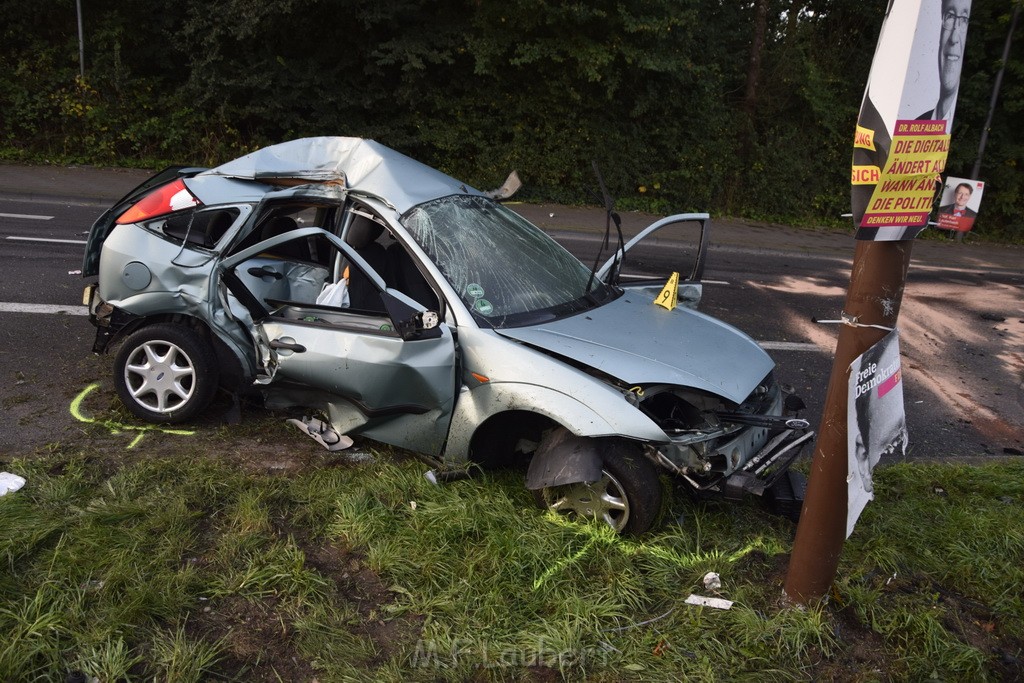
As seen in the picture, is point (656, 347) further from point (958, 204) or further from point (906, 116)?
point (906, 116)

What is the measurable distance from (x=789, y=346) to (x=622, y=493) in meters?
4.35

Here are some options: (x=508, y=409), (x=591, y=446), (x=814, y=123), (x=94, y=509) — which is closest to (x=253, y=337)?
(x=94, y=509)

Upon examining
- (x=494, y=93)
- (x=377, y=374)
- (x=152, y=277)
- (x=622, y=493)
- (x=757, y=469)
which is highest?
(x=494, y=93)

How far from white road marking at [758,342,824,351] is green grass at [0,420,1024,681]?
319 cm

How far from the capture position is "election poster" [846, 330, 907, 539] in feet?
10.2

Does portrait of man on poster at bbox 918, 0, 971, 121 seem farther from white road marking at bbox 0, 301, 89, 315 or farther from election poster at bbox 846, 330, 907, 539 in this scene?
white road marking at bbox 0, 301, 89, 315

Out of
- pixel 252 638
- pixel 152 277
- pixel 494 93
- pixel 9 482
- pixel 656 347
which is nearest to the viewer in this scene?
pixel 252 638

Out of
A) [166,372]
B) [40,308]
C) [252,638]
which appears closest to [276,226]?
A: [166,372]

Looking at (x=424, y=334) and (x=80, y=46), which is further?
(x=80, y=46)

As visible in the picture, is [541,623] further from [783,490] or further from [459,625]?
[783,490]

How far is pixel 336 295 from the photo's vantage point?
4.68 meters

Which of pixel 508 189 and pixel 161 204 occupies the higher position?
pixel 508 189

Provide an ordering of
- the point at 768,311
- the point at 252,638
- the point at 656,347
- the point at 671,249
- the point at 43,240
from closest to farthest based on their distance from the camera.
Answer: the point at 252,638 → the point at 656,347 → the point at 768,311 → the point at 43,240 → the point at 671,249

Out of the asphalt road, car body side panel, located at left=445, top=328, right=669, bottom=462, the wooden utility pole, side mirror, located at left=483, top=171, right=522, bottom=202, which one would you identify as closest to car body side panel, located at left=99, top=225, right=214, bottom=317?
the asphalt road
